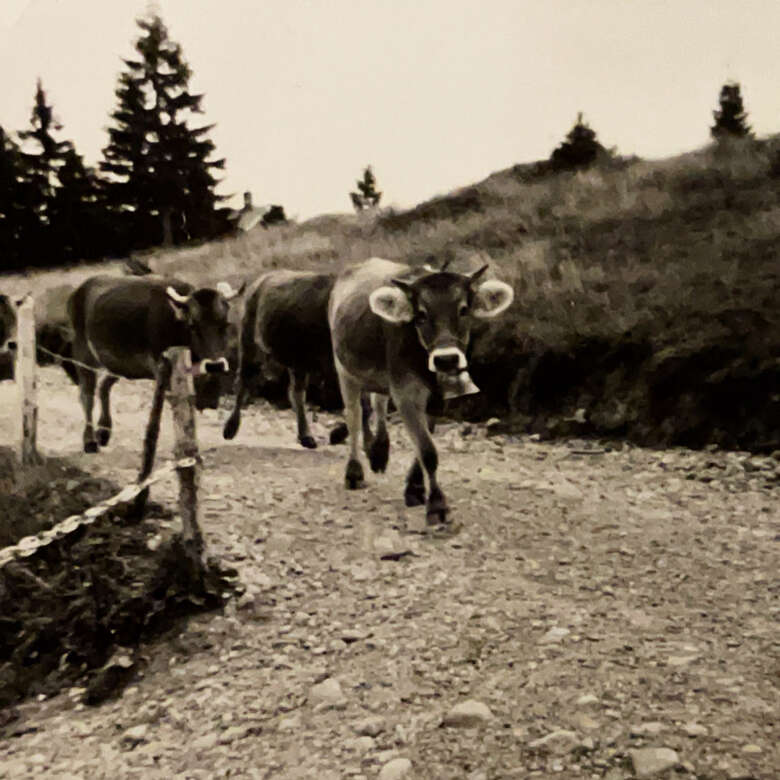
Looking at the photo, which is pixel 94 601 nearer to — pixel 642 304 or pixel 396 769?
pixel 396 769

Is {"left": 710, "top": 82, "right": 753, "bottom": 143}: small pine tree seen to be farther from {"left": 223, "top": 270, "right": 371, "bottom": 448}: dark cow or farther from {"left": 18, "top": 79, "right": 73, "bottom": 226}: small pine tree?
{"left": 18, "top": 79, "right": 73, "bottom": 226}: small pine tree

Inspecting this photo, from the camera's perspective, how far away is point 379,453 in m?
7.41

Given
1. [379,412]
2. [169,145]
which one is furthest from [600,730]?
[169,145]

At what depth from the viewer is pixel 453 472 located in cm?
778

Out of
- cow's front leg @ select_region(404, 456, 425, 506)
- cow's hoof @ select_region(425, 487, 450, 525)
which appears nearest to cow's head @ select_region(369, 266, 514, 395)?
cow's hoof @ select_region(425, 487, 450, 525)

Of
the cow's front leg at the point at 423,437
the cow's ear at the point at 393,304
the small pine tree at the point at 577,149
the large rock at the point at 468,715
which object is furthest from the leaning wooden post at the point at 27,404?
the small pine tree at the point at 577,149

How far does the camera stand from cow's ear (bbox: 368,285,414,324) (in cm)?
565

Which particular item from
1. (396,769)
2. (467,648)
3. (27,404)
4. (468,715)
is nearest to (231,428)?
(27,404)

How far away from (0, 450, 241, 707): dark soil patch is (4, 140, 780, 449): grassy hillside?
16.0 feet

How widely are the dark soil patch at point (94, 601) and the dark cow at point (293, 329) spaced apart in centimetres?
300

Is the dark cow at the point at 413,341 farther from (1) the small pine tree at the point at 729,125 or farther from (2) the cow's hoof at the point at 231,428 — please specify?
(1) the small pine tree at the point at 729,125

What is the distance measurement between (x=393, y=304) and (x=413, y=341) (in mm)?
332

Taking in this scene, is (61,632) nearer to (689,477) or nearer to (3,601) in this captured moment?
(3,601)

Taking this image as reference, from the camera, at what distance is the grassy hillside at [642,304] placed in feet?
28.1
